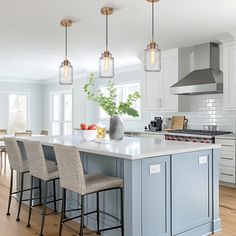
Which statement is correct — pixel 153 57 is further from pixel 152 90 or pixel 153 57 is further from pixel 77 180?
pixel 152 90

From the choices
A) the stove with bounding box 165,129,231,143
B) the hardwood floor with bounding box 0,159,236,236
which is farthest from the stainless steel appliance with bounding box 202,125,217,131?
the hardwood floor with bounding box 0,159,236,236

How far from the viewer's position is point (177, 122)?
6.33 meters

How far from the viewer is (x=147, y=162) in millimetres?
2553

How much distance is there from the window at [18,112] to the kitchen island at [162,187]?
287 inches

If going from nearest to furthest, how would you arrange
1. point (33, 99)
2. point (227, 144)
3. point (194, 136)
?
point (227, 144)
point (194, 136)
point (33, 99)

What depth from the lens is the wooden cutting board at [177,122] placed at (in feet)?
20.4

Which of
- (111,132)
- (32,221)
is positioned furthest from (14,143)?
(111,132)

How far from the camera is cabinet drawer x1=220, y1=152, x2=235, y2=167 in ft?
15.7

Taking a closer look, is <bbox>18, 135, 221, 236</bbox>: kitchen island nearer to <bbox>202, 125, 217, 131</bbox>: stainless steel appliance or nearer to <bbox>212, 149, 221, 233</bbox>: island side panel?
<bbox>212, 149, 221, 233</bbox>: island side panel

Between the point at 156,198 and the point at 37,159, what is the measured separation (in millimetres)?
1301

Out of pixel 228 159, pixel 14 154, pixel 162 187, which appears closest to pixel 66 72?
pixel 14 154

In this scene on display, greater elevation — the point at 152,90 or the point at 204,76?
the point at 204,76

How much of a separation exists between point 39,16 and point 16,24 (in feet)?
1.79

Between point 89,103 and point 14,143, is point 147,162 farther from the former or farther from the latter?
point 89,103
